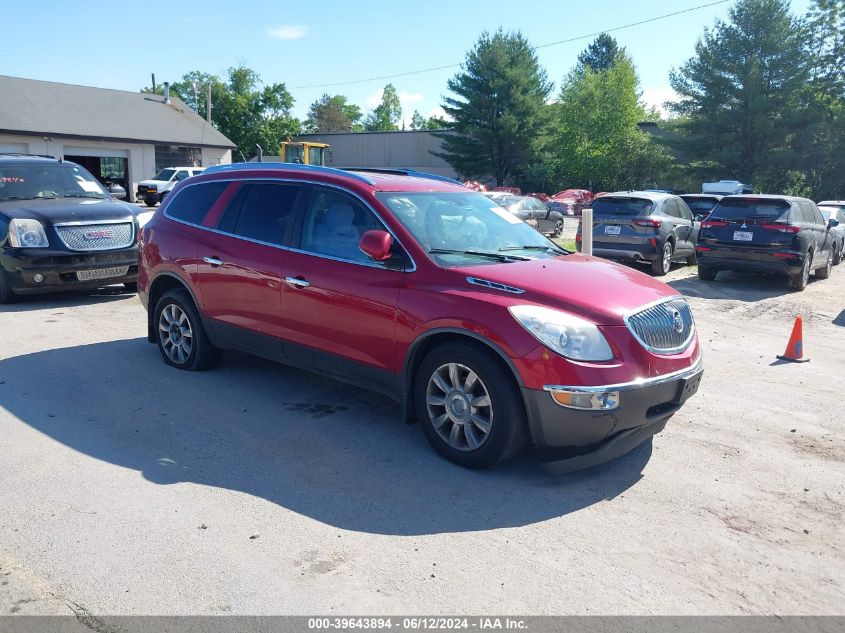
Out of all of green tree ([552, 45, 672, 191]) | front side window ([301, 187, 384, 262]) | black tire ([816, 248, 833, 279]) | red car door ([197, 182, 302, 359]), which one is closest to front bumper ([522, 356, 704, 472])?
front side window ([301, 187, 384, 262])

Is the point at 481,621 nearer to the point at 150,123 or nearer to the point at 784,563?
the point at 784,563

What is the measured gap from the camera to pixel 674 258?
50.2 feet

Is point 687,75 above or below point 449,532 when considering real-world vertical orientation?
above

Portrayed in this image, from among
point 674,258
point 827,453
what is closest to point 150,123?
point 674,258

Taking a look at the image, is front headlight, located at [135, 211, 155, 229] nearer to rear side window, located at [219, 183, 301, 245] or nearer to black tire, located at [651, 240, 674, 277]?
rear side window, located at [219, 183, 301, 245]

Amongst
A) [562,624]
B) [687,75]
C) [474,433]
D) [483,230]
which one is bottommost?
[562,624]

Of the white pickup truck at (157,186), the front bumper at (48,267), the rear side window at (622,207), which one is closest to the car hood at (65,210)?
the front bumper at (48,267)

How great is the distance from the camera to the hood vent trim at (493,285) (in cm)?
463

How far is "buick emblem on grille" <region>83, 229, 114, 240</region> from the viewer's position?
9.85 m

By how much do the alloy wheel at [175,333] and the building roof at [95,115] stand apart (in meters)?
32.7

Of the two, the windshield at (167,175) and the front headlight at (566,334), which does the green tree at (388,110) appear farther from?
the front headlight at (566,334)

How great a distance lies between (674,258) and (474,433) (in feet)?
39.0

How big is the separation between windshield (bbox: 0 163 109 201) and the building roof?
88.9 ft

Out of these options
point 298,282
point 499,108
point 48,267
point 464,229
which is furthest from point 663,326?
point 499,108
